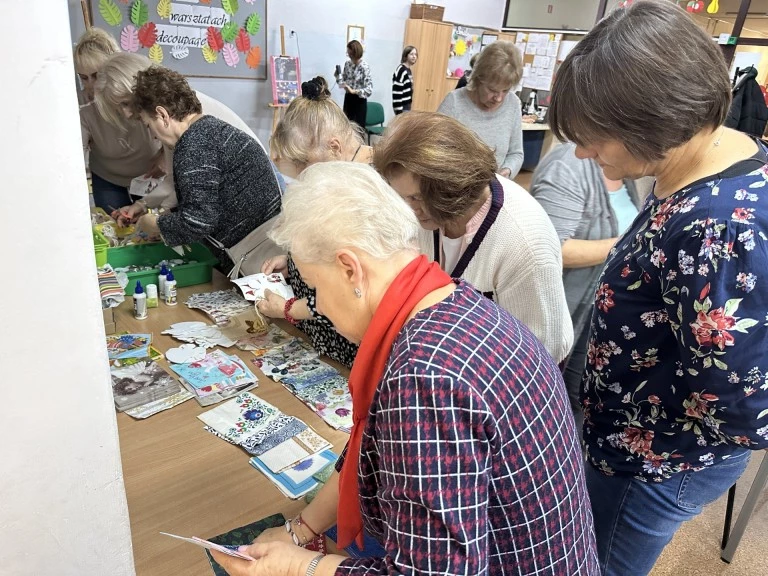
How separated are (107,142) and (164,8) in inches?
119

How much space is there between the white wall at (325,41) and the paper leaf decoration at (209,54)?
19cm

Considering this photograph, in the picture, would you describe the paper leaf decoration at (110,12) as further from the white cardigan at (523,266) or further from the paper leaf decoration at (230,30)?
the white cardigan at (523,266)

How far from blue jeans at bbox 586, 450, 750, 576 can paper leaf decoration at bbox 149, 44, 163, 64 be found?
17.7ft

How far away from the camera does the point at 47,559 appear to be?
32.6 inches

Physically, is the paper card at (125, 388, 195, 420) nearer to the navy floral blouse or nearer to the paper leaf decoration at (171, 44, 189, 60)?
the navy floral blouse

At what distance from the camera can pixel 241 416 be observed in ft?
5.08

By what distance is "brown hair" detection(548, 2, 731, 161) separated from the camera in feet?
3.04

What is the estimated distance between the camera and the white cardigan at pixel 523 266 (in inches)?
56.6

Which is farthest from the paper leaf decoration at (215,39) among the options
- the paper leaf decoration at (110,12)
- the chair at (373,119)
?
the chair at (373,119)

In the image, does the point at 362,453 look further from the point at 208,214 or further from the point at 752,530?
the point at 752,530

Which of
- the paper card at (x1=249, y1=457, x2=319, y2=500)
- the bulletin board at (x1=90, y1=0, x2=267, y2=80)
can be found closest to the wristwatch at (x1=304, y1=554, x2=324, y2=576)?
the paper card at (x1=249, y1=457, x2=319, y2=500)

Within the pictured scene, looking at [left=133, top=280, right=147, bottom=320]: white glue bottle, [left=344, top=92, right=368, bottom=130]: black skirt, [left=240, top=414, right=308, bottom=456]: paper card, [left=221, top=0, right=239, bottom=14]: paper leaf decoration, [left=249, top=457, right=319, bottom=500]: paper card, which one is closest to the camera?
[left=249, top=457, right=319, bottom=500]: paper card

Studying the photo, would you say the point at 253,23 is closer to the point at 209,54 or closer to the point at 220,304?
the point at 209,54

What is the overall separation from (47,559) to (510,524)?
0.70 m
